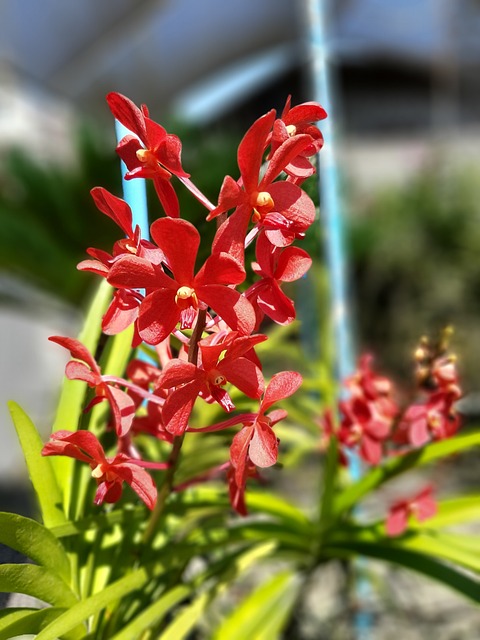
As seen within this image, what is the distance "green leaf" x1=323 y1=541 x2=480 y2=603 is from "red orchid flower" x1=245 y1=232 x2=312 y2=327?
0.31 m

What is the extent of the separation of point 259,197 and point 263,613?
1.66 feet

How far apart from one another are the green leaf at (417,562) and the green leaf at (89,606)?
25 cm

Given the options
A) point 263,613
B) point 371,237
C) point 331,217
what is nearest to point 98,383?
point 263,613

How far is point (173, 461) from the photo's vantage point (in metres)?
0.48

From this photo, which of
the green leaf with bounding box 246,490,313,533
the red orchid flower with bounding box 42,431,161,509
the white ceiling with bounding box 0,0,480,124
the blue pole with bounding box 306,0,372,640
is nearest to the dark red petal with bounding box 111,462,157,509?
the red orchid flower with bounding box 42,431,161,509

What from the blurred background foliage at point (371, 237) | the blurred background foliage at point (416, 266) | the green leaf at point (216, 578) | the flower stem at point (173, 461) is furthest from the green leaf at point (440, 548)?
the blurred background foliage at point (416, 266)

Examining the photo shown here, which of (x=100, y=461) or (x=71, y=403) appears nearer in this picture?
(x=100, y=461)

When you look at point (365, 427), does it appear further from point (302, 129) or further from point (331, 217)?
point (331, 217)

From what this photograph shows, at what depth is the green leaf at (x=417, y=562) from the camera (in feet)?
1.91

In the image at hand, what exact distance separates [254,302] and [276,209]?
6 cm

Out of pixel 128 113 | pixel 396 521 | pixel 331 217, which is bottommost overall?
pixel 396 521

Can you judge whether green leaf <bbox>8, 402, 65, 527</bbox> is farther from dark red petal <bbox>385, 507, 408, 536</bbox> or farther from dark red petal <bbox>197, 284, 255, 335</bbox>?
dark red petal <bbox>385, 507, 408, 536</bbox>

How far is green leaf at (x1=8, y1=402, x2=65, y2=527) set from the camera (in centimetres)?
47

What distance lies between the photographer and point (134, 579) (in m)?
0.49
